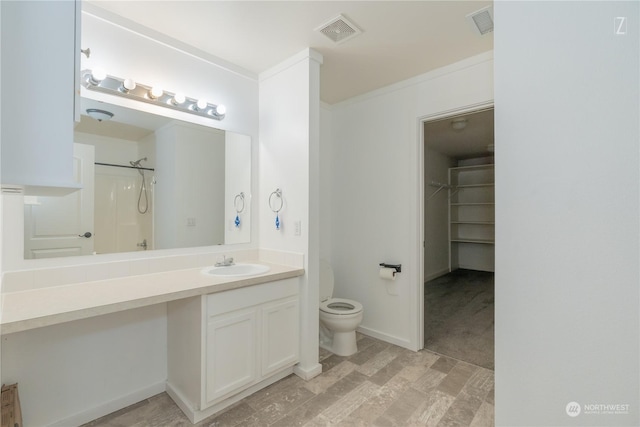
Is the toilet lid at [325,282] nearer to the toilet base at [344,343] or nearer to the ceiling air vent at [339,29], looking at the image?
the toilet base at [344,343]

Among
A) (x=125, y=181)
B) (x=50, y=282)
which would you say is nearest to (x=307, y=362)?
(x=50, y=282)

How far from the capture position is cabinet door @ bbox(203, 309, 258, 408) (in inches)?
66.5

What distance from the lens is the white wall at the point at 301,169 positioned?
2184 mm

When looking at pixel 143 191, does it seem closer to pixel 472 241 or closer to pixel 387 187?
pixel 387 187

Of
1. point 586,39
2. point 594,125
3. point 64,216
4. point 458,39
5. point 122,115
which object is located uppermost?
point 458,39

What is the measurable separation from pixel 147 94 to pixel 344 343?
97.9 inches

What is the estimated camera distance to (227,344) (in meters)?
1.76

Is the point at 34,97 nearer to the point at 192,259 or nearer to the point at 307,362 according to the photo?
the point at 192,259

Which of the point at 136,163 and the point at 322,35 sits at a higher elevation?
the point at 322,35

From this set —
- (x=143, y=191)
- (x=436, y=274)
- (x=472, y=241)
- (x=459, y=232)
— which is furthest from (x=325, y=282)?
(x=459, y=232)

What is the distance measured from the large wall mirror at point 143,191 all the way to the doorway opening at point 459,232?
7.34 ft

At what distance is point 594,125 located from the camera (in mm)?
724

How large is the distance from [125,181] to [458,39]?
101 inches

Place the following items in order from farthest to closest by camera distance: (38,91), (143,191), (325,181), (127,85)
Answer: (325,181), (143,191), (127,85), (38,91)
